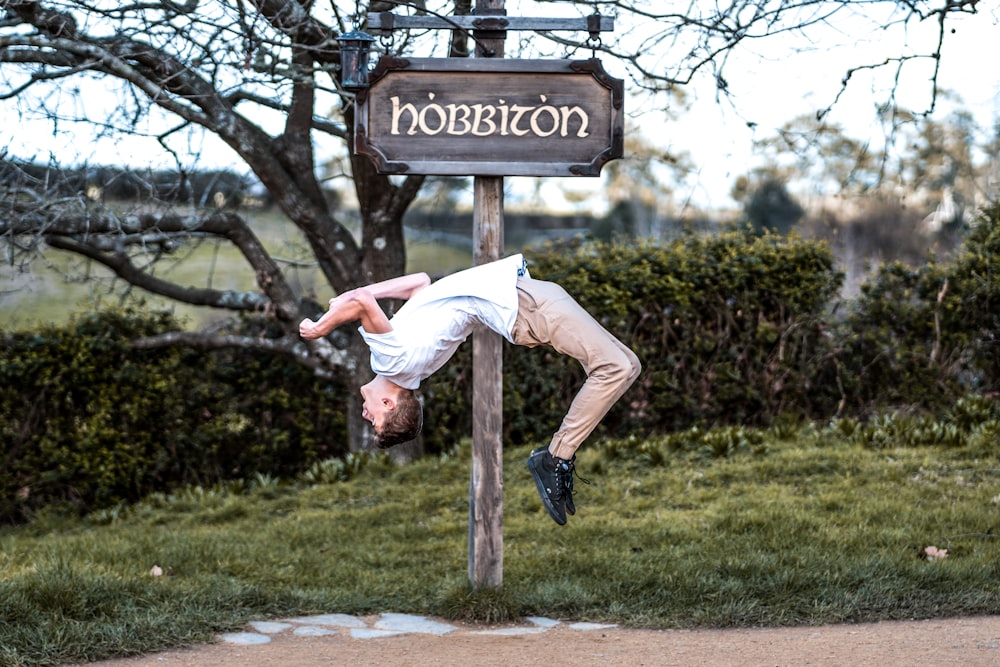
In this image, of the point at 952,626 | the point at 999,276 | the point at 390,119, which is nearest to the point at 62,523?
the point at 390,119

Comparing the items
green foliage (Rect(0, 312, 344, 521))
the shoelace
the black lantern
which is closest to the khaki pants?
the shoelace

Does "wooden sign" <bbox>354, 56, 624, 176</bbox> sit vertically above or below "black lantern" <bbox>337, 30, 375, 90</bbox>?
below

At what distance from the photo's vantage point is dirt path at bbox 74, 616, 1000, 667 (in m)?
4.80

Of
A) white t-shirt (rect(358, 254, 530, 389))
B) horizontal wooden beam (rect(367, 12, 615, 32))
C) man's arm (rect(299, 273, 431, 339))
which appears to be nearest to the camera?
man's arm (rect(299, 273, 431, 339))

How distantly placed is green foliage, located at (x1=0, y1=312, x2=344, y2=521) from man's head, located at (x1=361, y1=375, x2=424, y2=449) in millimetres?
5153

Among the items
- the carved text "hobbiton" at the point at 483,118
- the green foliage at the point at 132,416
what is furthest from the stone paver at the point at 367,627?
the green foliage at the point at 132,416

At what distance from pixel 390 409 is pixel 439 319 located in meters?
0.50

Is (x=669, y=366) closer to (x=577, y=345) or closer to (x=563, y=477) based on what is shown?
(x=563, y=477)

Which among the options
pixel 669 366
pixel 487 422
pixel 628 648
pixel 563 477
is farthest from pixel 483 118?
pixel 669 366

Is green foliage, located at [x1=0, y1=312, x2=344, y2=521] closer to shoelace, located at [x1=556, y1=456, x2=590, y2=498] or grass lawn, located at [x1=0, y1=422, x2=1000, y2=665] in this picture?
grass lawn, located at [x1=0, y1=422, x2=1000, y2=665]

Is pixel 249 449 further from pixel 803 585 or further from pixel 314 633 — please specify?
pixel 803 585

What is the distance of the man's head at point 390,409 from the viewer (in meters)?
4.92

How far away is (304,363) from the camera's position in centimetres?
966

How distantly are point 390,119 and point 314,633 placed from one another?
2.68m
